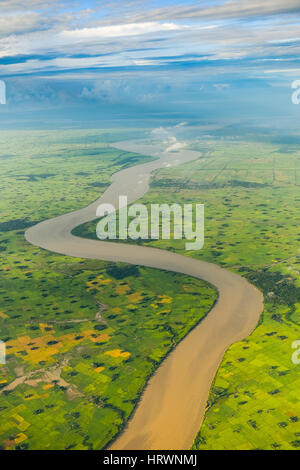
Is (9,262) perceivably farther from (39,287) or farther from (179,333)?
(179,333)

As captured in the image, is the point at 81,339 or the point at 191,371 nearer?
the point at 191,371

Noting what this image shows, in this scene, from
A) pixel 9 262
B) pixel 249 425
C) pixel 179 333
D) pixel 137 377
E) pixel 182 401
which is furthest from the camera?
pixel 9 262

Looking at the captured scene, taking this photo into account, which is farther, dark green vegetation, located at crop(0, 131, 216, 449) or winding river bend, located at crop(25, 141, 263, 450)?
dark green vegetation, located at crop(0, 131, 216, 449)

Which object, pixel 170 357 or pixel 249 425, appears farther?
pixel 170 357

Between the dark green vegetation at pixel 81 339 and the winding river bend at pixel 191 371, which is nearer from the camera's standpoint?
the winding river bend at pixel 191 371
